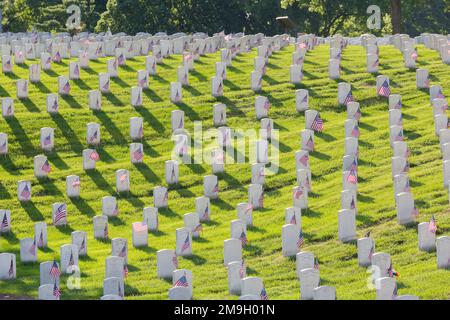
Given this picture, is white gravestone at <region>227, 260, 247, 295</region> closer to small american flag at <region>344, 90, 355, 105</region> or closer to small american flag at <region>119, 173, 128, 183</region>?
small american flag at <region>119, 173, 128, 183</region>

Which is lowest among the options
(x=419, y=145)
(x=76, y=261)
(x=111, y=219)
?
(x=76, y=261)

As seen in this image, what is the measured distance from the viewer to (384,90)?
46.0 meters

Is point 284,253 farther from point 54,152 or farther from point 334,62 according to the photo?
point 334,62

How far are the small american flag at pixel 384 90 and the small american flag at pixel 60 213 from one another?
12.8 m

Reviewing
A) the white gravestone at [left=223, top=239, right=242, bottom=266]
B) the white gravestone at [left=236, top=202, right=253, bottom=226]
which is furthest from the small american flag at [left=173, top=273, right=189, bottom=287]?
the white gravestone at [left=236, top=202, right=253, bottom=226]

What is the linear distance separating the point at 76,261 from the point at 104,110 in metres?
13.8

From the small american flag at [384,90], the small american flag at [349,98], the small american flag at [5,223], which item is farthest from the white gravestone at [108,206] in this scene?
the small american flag at [384,90]

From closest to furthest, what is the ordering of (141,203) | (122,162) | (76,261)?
(76,261), (141,203), (122,162)

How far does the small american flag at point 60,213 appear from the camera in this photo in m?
37.0

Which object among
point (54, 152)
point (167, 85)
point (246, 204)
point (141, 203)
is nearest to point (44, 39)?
point (167, 85)

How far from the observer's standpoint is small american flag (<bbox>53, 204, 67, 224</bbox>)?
121 feet

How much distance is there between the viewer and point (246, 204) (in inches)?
1389

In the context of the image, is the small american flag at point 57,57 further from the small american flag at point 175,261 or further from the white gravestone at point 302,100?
the small american flag at point 175,261

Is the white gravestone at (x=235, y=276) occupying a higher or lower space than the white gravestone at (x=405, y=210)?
lower
